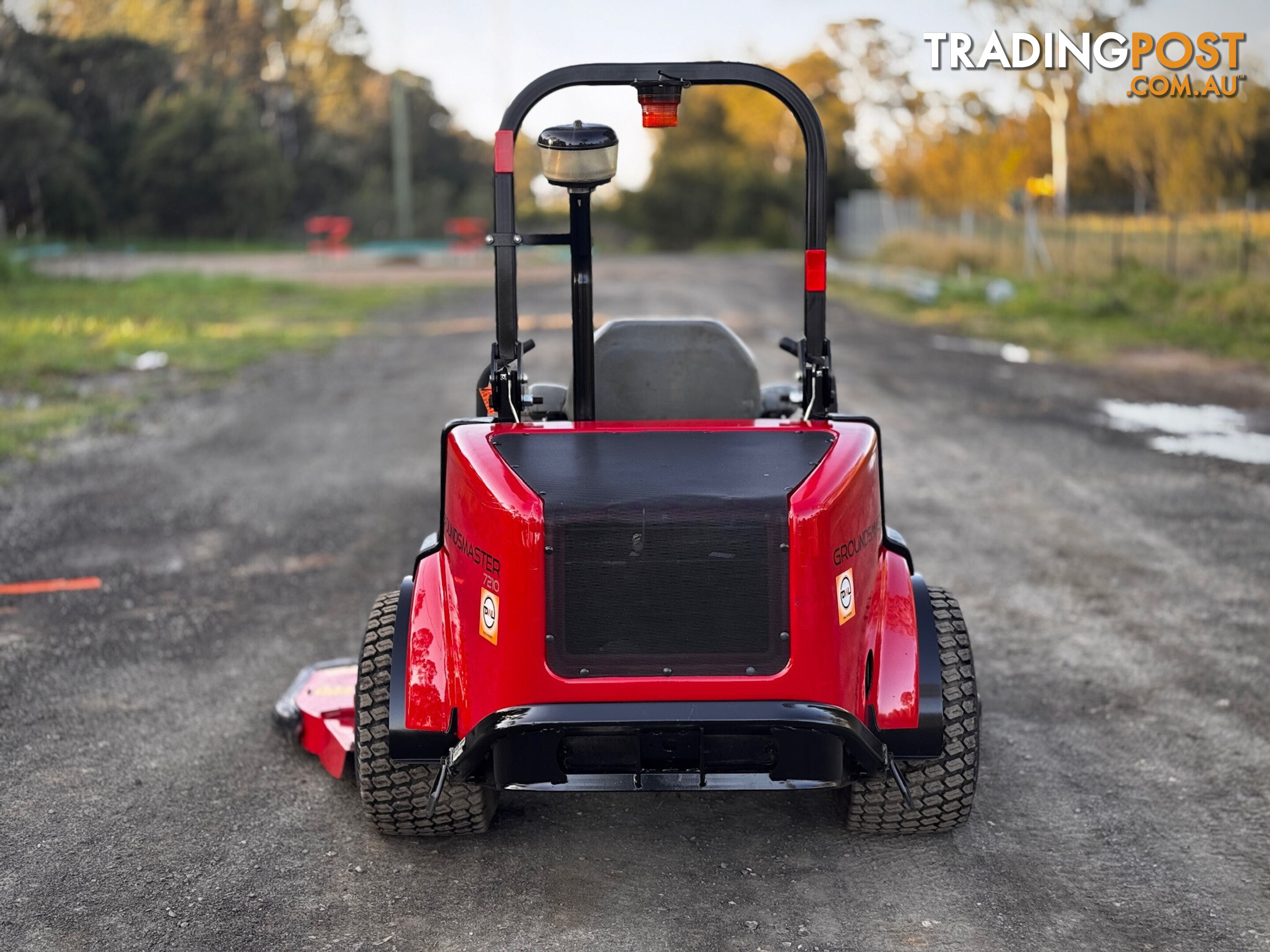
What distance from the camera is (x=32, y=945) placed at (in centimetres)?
350

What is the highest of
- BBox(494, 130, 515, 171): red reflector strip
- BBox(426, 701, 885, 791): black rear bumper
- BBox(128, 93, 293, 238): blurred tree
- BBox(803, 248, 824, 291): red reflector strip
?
BBox(128, 93, 293, 238): blurred tree

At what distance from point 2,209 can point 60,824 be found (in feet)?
77.4

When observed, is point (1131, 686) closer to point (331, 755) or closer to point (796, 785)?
point (796, 785)

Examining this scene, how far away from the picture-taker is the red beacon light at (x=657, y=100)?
396cm

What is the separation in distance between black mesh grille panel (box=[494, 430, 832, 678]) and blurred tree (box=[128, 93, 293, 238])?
3245 centimetres

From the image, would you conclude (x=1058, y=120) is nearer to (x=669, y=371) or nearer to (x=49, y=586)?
(x=49, y=586)

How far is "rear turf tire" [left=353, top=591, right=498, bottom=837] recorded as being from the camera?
3922 millimetres

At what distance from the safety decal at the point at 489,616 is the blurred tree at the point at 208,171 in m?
32.3

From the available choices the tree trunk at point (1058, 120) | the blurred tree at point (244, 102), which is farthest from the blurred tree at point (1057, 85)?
the blurred tree at point (244, 102)

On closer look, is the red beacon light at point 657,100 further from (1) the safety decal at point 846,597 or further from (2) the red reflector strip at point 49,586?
(2) the red reflector strip at point 49,586

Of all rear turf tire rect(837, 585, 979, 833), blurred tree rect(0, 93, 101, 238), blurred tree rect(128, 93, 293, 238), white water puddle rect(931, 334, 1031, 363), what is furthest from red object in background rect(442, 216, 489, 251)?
rear turf tire rect(837, 585, 979, 833)

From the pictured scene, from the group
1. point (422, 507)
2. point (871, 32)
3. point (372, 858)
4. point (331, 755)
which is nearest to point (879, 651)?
point (372, 858)

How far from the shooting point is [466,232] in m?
43.6

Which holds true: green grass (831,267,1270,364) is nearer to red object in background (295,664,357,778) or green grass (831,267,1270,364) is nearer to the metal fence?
the metal fence
